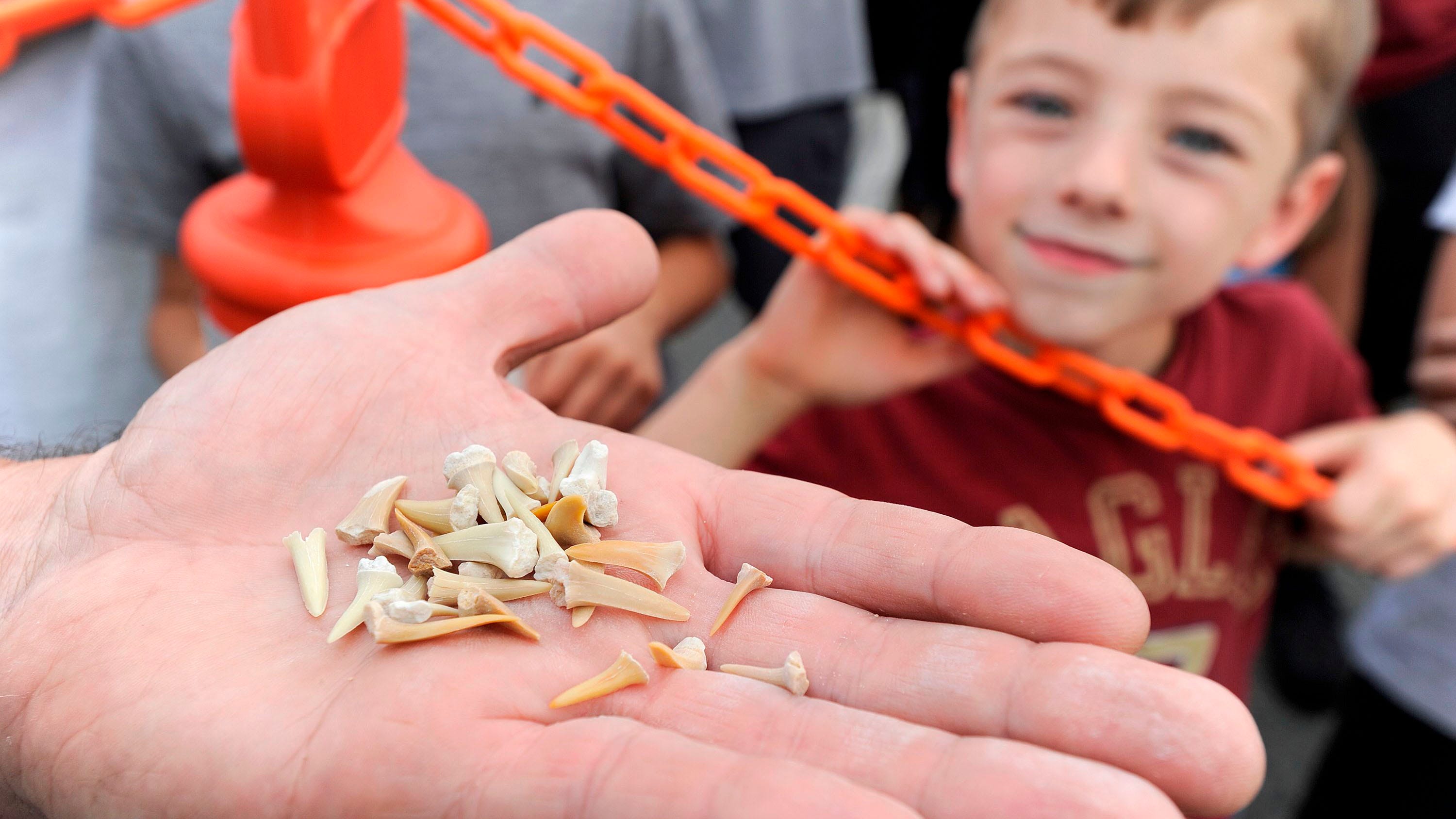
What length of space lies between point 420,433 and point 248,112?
0.80ft

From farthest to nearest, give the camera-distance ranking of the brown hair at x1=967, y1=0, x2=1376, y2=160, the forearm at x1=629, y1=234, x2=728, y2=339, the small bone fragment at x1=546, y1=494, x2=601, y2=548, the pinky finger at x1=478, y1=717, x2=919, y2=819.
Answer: the forearm at x1=629, y1=234, x2=728, y2=339 → the brown hair at x1=967, y1=0, x2=1376, y2=160 → the small bone fragment at x1=546, y1=494, x2=601, y2=548 → the pinky finger at x1=478, y1=717, x2=919, y2=819

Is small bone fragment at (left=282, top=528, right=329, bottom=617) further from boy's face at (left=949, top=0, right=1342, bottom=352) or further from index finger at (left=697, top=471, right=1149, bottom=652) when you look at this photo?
boy's face at (left=949, top=0, right=1342, bottom=352)

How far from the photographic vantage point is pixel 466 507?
67 centimetres

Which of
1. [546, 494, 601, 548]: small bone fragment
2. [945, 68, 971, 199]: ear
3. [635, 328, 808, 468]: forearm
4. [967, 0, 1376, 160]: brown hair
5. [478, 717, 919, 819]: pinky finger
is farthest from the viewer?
[945, 68, 971, 199]: ear

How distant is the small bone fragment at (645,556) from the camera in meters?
0.63

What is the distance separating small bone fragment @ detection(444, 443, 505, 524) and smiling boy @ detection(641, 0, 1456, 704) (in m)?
0.33

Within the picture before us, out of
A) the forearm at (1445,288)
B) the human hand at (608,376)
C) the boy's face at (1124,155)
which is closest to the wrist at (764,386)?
the human hand at (608,376)

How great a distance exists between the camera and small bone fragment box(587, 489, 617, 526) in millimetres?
669

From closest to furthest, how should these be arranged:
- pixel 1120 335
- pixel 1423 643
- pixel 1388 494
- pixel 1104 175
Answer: pixel 1104 175, pixel 1388 494, pixel 1120 335, pixel 1423 643

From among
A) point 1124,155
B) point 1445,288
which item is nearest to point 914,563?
point 1124,155

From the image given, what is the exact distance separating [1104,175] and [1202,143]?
128 mm

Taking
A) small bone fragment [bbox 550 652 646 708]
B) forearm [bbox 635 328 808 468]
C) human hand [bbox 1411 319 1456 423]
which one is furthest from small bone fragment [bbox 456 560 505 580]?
human hand [bbox 1411 319 1456 423]

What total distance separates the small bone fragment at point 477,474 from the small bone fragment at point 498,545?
1 centimetres

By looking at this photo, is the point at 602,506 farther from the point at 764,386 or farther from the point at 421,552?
the point at 764,386
